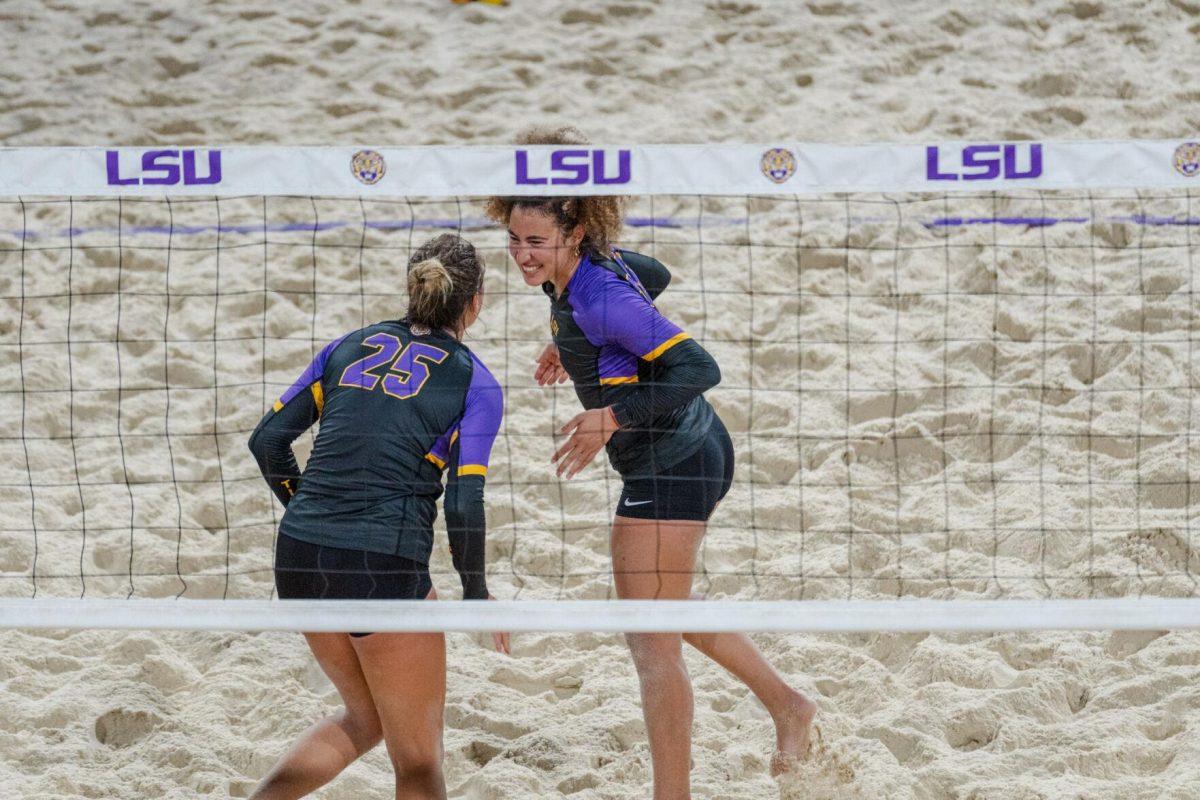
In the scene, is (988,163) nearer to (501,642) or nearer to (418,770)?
(501,642)

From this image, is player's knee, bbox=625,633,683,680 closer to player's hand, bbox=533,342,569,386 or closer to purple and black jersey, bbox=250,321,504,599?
purple and black jersey, bbox=250,321,504,599

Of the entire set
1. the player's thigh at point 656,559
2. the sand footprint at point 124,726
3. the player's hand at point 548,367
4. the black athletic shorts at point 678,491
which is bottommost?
the sand footprint at point 124,726

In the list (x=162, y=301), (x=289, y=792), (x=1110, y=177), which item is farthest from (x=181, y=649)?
(x=1110, y=177)

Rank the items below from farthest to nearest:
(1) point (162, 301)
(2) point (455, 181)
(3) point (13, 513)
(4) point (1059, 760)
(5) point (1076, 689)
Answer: (1) point (162, 301) < (3) point (13, 513) < (5) point (1076, 689) < (4) point (1059, 760) < (2) point (455, 181)

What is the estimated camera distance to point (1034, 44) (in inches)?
290

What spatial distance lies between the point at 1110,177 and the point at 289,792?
2397mm

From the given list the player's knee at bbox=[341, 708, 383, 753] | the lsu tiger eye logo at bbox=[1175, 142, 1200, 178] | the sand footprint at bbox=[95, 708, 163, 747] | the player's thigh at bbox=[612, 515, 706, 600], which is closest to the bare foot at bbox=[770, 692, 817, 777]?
the player's thigh at bbox=[612, 515, 706, 600]

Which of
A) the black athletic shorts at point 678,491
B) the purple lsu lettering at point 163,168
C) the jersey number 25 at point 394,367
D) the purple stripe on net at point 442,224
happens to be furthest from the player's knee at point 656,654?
the purple stripe on net at point 442,224

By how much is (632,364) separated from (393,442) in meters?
0.63

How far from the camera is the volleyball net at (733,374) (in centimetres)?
336

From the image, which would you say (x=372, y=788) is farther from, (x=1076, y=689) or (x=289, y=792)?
(x=1076, y=689)

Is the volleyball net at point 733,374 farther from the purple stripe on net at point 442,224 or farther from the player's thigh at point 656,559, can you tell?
the player's thigh at point 656,559

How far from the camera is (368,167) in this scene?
11.1 feet

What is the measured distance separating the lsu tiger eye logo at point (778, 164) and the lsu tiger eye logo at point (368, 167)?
904 millimetres
